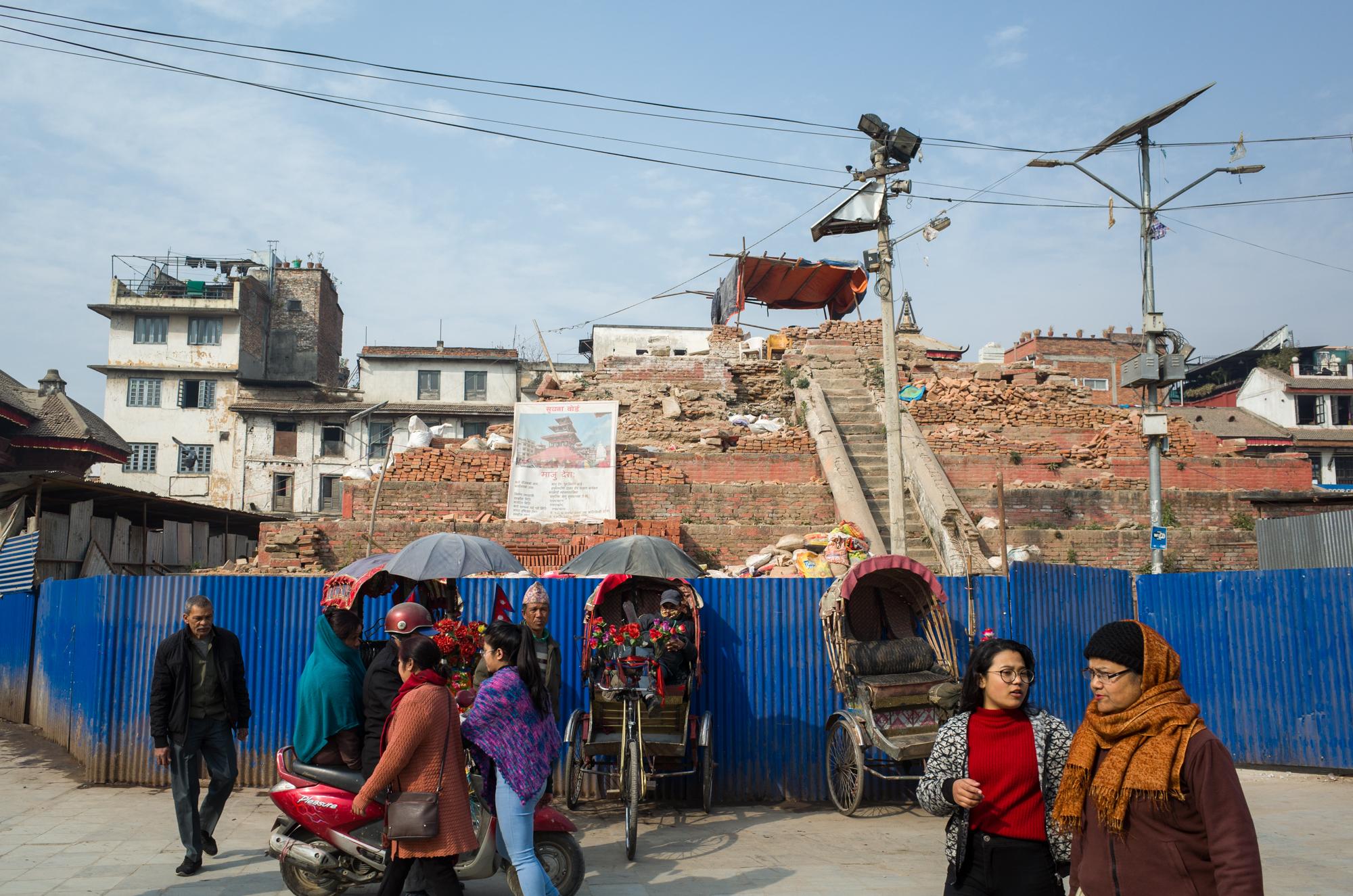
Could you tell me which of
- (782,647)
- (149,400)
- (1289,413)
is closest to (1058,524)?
(782,647)

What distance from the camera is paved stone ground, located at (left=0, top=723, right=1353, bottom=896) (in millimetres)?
6059

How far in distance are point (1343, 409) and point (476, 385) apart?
34451 mm

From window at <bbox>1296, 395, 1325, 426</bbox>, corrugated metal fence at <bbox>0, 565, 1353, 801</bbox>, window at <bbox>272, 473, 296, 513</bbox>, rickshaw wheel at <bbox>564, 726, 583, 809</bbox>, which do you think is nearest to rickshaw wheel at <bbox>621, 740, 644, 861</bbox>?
rickshaw wheel at <bbox>564, 726, 583, 809</bbox>

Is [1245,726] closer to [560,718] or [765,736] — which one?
[765,736]

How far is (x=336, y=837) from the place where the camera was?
5547 mm

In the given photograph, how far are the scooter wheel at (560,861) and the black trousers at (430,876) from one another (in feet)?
3.84

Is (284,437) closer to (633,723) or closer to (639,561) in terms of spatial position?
(639,561)

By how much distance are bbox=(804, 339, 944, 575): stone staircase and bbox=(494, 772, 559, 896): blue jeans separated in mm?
9785

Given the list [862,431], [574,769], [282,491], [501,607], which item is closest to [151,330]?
[282,491]

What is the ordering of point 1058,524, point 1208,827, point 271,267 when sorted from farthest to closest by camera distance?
point 271,267 → point 1058,524 → point 1208,827

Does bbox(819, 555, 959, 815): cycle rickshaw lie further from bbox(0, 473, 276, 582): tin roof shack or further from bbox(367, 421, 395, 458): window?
bbox(367, 421, 395, 458): window

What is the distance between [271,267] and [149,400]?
8.87 m

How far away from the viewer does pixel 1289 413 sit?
38062mm

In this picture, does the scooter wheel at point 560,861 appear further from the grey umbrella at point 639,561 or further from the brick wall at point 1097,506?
the brick wall at point 1097,506
